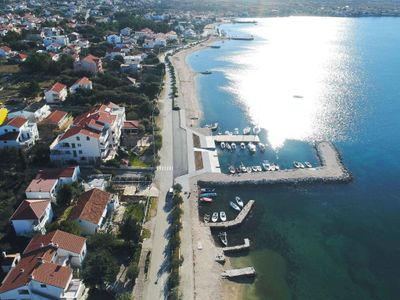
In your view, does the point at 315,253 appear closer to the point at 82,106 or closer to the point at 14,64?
the point at 82,106

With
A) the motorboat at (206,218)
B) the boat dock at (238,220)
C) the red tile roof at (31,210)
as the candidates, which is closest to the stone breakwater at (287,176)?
the boat dock at (238,220)

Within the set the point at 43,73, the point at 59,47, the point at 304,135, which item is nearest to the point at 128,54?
the point at 59,47

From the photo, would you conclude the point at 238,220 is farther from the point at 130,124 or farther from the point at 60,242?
the point at 130,124

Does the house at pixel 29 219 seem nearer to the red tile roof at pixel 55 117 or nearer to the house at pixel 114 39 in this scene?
the red tile roof at pixel 55 117

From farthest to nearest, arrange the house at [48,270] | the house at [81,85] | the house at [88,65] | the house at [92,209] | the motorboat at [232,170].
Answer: the house at [88,65] < the house at [81,85] < the motorboat at [232,170] < the house at [92,209] < the house at [48,270]

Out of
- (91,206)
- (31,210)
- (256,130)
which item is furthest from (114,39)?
(31,210)

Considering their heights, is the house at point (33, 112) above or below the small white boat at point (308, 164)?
above
